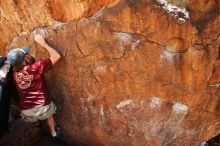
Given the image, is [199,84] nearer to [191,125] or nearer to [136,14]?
[191,125]

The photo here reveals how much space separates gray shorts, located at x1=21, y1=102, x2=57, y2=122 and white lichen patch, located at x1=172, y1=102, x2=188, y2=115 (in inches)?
47.9

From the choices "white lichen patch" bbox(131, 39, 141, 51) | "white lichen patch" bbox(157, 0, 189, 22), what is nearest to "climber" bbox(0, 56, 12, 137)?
"white lichen patch" bbox(131, 39, 141, 51)

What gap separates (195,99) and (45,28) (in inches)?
61.1

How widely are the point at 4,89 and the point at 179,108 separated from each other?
1712 mm

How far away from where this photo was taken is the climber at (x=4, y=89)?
3539mm

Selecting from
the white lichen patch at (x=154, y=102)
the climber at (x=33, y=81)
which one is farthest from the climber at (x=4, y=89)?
the white lichen patch at (x=154, y=102)

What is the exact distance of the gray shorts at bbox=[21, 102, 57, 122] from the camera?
365cm

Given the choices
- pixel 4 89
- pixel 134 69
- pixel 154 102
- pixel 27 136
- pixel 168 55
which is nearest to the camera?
pixel 168 55

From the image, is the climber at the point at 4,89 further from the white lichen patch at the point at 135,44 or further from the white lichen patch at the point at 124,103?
the white lichen patch at the point at 135,44

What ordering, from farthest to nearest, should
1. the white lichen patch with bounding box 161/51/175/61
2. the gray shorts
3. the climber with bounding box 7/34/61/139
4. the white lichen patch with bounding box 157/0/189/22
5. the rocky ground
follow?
1. the rocky ground
2. the gray shorts
3. the climber with bounding box 7/34/61/139
4. the white lichen patch with bounding box 161/51/175/61
5. the white lichen patch with bounding box 157/0/189/22

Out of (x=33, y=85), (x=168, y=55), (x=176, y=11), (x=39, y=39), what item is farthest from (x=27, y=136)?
(x=176, y=11)

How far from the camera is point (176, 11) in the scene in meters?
2.97

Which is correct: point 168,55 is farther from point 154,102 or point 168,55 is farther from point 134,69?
point 154,102

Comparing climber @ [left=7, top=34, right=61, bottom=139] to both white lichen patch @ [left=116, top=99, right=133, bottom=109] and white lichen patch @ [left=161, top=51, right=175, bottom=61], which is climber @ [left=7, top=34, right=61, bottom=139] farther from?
white lichen patch @ [left=161, top=51, right=175, bottom=61]
